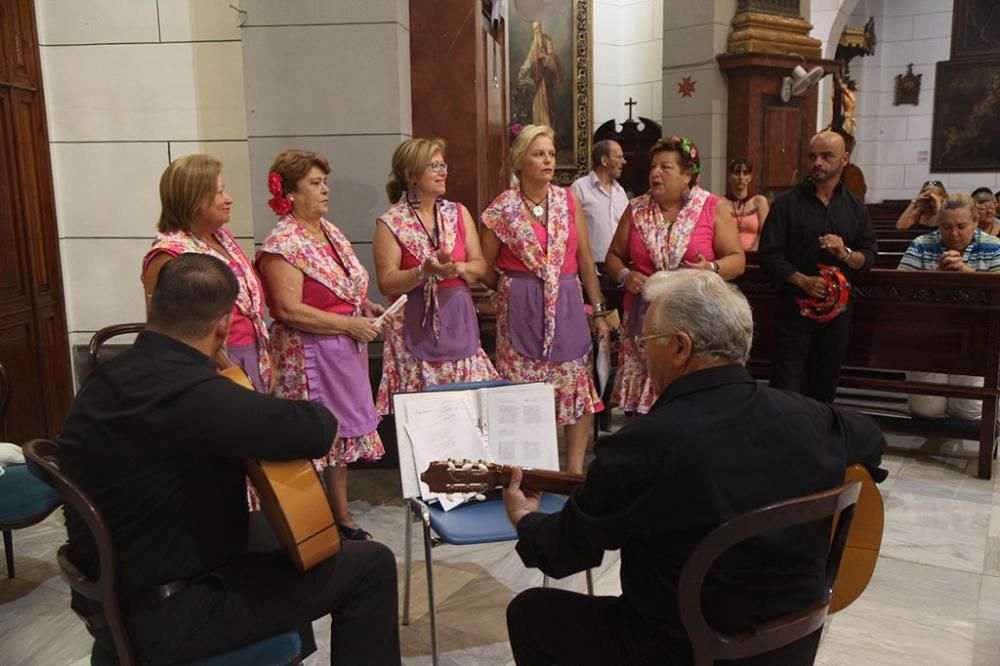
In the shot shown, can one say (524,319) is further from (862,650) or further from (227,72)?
(227,72)

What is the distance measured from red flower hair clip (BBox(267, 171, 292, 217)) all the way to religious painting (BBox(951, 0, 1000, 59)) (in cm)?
1302

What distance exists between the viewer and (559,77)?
10.2 m

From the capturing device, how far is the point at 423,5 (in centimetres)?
420

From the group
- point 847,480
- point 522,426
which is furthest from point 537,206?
point 847,480

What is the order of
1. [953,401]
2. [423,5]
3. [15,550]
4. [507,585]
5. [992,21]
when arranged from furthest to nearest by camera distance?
[992,21]
[953,401]
[423,5]
[15,550]
[507,585]

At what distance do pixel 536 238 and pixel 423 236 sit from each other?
18.0 inches

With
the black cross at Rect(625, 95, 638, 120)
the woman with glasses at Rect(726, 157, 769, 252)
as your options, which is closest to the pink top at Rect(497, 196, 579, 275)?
the woman with glasses at Rect(726, 157, 769, 252)

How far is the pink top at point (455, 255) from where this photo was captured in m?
3.47

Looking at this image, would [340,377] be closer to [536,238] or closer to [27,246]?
[536,238]

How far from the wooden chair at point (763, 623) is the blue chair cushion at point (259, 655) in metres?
0.85

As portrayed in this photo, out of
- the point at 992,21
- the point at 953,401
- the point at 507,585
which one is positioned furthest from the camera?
the point at 992,21

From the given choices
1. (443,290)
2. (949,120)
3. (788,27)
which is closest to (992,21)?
(949,120)

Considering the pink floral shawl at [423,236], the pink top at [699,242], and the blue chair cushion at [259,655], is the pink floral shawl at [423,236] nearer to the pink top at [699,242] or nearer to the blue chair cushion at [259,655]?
the pink top at [699,242]

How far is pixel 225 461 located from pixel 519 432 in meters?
1.01
